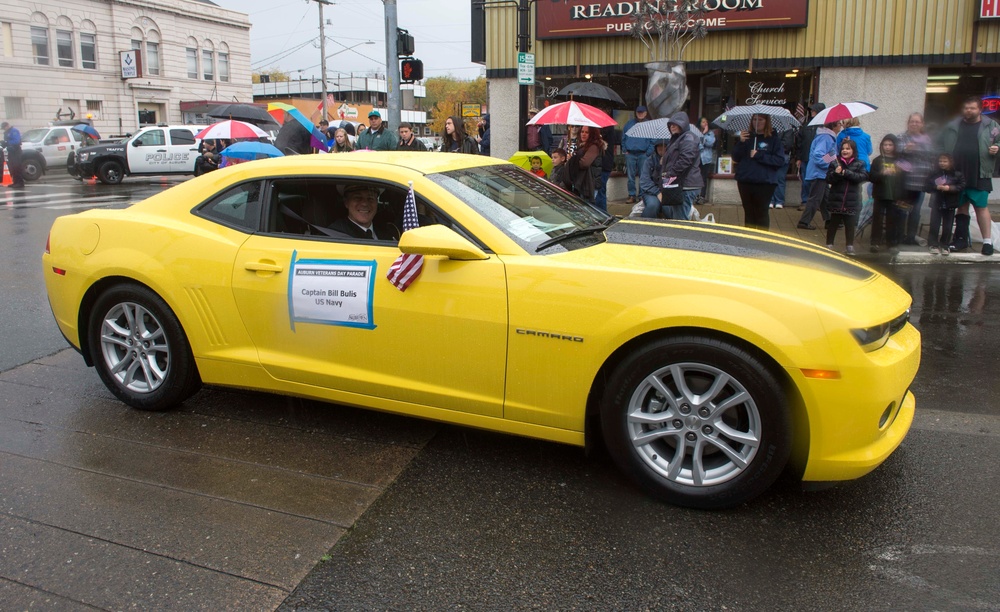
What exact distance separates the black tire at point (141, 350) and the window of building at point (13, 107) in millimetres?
47467

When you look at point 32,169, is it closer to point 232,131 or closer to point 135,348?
point 232,131

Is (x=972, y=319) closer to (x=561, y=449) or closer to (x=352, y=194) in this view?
(x=561, y=449)

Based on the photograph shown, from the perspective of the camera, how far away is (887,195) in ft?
32.8

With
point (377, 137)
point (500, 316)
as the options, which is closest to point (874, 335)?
point (500, 316)

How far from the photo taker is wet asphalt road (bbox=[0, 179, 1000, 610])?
2838mm

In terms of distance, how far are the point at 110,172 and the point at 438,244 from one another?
2357 centimetres

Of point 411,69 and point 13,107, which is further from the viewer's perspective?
point 13,107

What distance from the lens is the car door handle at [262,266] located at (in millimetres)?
4074

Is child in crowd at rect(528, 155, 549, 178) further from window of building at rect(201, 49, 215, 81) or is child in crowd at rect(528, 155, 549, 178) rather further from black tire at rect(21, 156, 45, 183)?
window of building at rect(201, 49, 215, 81)

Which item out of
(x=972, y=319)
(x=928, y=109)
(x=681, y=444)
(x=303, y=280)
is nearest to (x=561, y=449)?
(x=681, y=444)

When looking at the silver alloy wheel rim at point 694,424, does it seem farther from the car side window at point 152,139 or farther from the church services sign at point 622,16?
the car side window at point 152,139

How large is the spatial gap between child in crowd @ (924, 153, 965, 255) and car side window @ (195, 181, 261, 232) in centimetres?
860

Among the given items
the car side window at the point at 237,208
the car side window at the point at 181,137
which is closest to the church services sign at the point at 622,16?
the car side window at the point at 237,208

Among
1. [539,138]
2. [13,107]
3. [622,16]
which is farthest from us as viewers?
[13,107]
